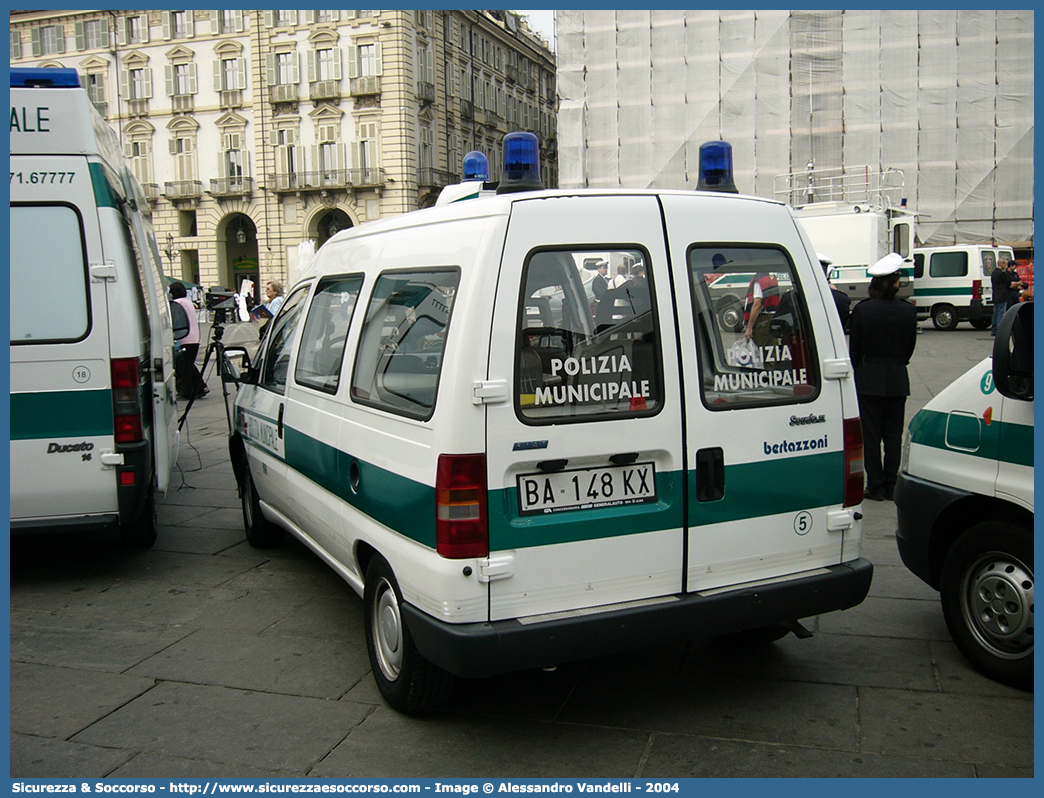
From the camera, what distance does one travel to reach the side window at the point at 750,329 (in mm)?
3580

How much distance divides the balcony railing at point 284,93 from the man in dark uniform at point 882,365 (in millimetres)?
49320

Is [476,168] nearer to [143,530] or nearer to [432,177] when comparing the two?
[143,530]

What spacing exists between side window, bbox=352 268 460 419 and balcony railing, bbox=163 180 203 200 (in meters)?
53.3

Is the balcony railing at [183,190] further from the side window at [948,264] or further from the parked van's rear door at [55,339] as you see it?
the parked van's rear door at [55,339]

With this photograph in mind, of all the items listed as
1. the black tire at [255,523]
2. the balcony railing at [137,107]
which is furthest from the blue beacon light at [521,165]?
the balcony railing at [137,107]

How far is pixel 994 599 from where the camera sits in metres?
3.90

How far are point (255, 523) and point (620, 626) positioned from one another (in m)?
3.34

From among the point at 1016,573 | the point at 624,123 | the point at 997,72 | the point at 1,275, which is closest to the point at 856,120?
the point at 997,72

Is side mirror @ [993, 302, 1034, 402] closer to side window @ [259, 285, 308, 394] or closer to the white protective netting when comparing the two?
side window @ [259, 285, 308, 394]

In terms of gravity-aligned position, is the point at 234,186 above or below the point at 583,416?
above

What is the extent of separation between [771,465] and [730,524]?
0.92 ft

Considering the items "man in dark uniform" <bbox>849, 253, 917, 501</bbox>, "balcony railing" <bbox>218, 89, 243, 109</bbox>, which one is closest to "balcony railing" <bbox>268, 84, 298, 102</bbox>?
"balcony railing" <bbox>218, 89, 243, 109</bbox>

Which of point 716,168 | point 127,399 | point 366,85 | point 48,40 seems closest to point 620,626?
point 716,168

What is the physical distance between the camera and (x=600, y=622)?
3.36m
